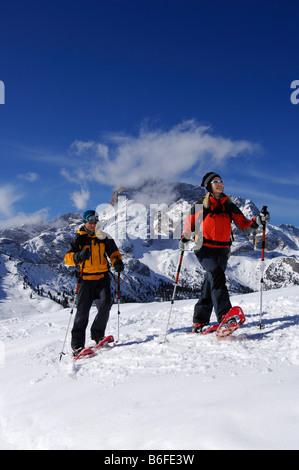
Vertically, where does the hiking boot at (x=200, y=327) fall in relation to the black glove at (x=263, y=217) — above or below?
below

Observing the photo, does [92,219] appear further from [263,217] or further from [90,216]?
[263,217]

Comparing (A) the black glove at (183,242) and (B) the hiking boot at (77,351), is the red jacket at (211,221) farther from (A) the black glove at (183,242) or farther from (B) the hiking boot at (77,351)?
(B) the hiking boot at (77,351)

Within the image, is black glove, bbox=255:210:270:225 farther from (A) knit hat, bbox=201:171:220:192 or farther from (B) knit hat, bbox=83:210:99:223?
(B) knit hat, bbox=83:210:99:223

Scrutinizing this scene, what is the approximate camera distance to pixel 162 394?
3.81 metres

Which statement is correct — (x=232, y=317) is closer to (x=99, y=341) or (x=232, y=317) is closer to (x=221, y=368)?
(x=221, y=368)

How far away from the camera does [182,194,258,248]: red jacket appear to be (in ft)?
22.4

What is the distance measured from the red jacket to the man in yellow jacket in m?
1.99

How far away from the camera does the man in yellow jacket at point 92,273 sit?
7.25 metres

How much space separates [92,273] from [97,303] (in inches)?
27.7

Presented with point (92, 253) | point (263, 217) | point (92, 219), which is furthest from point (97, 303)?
point (263, 217)

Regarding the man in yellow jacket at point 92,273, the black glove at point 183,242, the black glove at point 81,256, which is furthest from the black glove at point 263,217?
the black glove at point 81,256

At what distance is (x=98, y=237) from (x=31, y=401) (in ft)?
12.8

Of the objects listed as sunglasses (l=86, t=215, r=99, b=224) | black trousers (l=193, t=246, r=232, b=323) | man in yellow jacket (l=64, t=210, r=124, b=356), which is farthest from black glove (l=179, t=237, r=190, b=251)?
sunglasses (l=86, t=215, r=99, b=224)

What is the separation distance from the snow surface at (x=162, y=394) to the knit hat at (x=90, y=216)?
2.87 m
